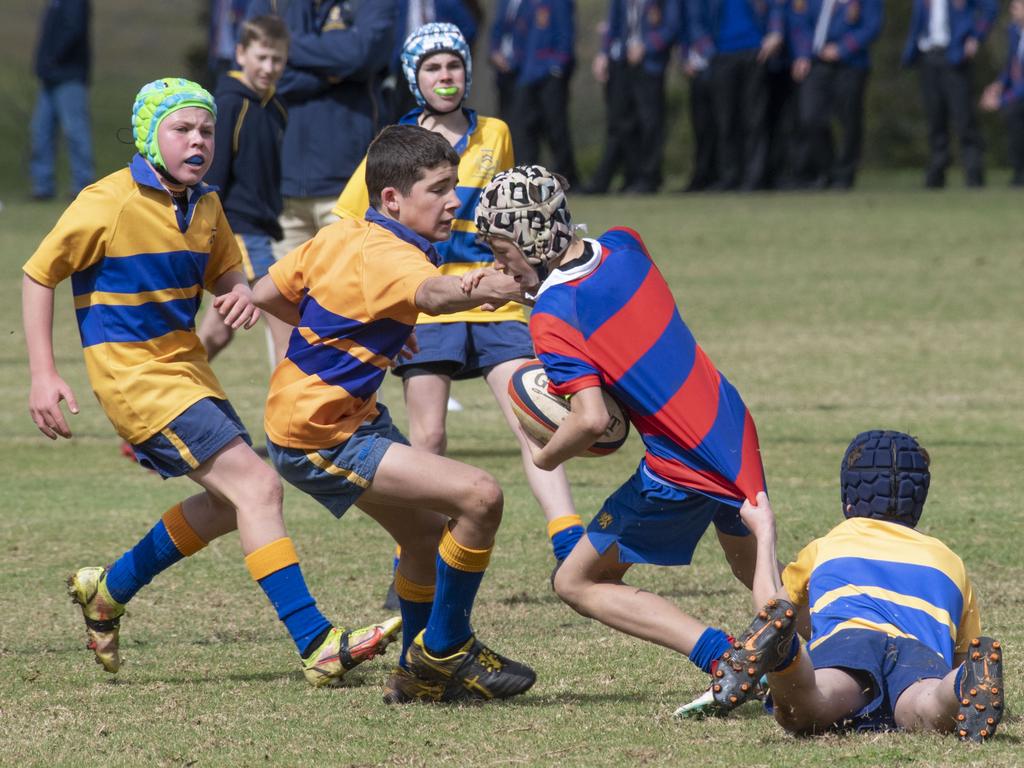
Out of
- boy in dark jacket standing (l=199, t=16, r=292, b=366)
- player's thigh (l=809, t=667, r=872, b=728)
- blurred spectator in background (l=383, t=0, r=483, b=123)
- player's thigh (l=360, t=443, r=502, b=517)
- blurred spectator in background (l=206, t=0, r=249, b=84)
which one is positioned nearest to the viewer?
player's thigh (l=809, t=667, r=872, b=728)

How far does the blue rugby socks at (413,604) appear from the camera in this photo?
5387 millimetres

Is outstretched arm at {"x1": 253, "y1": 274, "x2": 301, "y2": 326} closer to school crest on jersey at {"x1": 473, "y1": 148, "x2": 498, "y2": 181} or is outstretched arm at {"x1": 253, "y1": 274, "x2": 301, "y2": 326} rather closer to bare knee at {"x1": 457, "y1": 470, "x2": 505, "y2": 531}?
bare knee at {"x1": 457, "y1": 470, "x2": 505, "y2": 531}

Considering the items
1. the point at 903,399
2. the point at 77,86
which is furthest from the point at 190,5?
the point at 903,399

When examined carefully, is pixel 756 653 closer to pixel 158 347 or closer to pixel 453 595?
pixel 453 595

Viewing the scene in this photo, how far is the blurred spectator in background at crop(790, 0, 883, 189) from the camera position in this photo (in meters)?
19.4

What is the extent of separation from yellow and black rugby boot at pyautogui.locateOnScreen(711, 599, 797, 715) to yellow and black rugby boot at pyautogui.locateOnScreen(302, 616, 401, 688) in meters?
1.14

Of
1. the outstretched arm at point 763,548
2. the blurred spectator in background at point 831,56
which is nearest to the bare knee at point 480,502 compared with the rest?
the outstretched arm at point 763,548

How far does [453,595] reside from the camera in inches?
201

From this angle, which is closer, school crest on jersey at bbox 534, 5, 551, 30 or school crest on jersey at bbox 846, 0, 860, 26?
school crest on jersey at bbox 846, 0, 860, 26

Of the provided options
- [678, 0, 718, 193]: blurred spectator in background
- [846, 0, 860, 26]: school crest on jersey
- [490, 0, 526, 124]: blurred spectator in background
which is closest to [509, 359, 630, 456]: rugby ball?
[846, 0, 860, 26]: school crest on jersey

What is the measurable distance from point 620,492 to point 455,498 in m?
0.43

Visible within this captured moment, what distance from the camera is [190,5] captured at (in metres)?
44.2

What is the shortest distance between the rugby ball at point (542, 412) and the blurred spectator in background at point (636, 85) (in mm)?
15844

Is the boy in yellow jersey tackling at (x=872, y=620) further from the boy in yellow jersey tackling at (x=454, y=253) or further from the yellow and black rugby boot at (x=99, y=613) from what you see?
the boy in yellow jersey tackling at (x=454, y=253)
